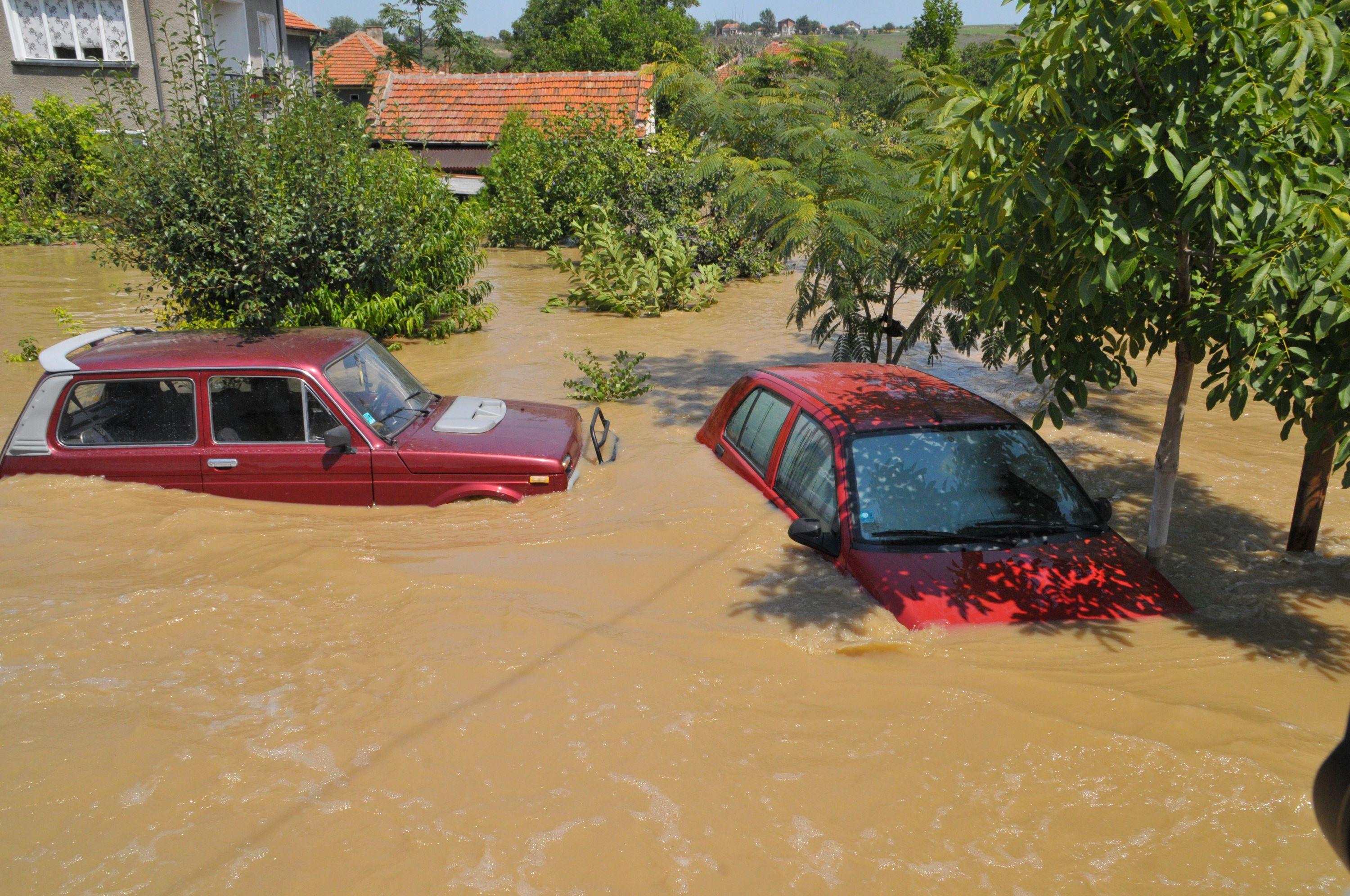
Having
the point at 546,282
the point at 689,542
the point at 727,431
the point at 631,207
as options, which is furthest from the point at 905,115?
the point at 546,282

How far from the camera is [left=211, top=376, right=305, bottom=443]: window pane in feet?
21.5

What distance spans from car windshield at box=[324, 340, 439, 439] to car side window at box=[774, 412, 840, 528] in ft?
8.85

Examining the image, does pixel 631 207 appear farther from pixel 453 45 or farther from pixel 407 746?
pixel 453 45

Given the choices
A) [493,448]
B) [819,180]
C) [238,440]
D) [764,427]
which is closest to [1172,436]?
[764,427]

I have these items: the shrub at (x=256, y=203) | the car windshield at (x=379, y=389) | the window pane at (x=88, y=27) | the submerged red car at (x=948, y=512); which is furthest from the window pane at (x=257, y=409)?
the window pane at (x=88, y=27)

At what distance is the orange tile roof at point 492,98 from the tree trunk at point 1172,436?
21.7 metres

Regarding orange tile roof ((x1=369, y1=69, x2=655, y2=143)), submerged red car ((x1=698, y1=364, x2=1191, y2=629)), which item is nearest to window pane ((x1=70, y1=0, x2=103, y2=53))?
orange tile roof ((x1=369, y1=69, x2=655, y2=143))

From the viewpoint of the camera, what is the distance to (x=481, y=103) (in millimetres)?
Answer: 27188

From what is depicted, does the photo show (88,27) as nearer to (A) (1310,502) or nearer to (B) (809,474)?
(B) (809,474)

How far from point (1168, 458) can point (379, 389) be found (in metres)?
5.07

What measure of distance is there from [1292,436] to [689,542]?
7.19m

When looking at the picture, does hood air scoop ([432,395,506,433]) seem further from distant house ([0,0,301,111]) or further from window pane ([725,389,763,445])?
distant house ([0,0,301,111])

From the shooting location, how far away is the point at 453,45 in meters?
50.3

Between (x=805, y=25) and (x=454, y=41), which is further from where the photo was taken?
(x=805, y=25)
